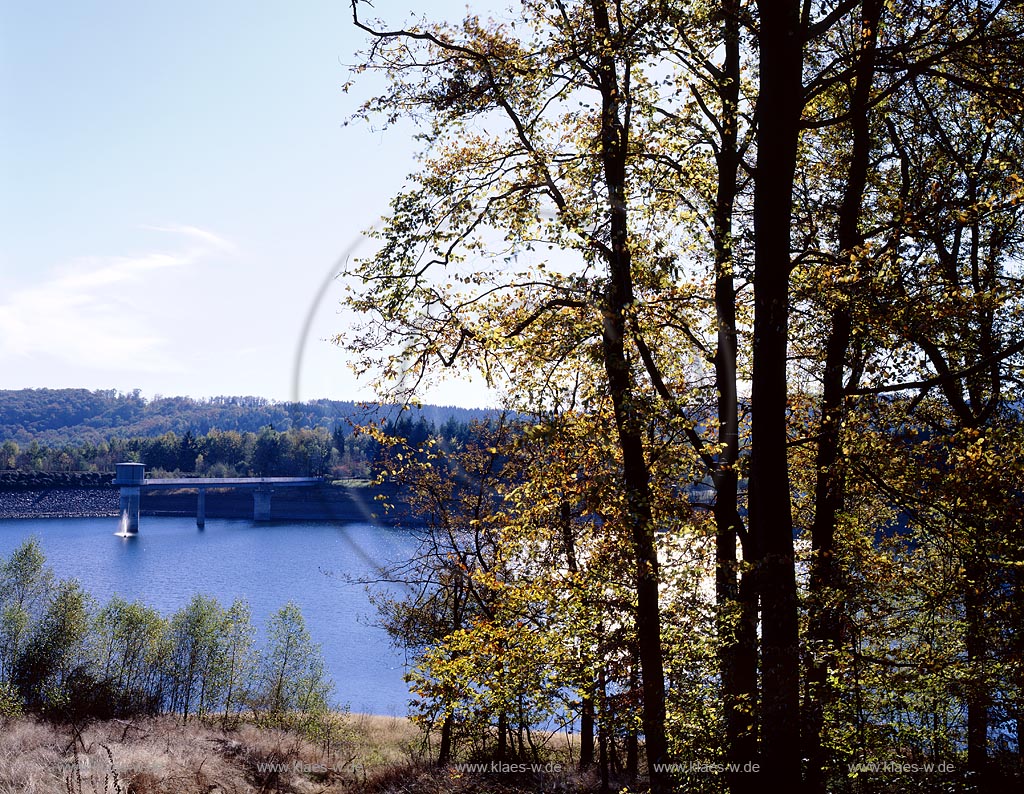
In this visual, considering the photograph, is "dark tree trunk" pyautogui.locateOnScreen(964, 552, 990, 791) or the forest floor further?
the forest floor

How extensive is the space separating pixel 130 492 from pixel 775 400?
336 ft

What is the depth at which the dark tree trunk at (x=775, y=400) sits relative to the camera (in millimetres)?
6363

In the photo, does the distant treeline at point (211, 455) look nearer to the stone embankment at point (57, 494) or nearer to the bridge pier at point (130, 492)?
the stone embankment at point (57, 494)

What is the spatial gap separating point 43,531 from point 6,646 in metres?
55.2

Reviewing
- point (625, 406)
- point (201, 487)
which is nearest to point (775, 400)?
point (625, 406)

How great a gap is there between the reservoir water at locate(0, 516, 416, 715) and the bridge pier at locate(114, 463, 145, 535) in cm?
204

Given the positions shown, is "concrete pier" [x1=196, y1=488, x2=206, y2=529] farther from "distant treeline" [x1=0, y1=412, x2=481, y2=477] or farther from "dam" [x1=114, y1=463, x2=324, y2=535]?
"distant treeline" [x1=0, y1=412, x2=481, y2=477]

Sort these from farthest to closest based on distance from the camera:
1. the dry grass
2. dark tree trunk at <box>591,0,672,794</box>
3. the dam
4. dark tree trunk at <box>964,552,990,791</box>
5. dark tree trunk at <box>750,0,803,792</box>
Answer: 1. the dam
2. the dry grass
3. dark tree trunk at <box>591,0,672,794</box>
4. dark tree trunk at <box>964,552,990,791</box>
5. dark tree trunk at <box>750,0,803,792</box>

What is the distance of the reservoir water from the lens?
42.3 meters

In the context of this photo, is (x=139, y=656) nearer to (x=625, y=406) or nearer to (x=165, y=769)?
(x=165, y=769)

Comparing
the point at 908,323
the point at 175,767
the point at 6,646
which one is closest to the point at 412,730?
the point at 175,767

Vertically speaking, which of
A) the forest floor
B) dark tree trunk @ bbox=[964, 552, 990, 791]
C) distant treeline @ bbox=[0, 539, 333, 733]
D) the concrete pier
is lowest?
distant treeline @ bbox=[0, 539, 333, 733]

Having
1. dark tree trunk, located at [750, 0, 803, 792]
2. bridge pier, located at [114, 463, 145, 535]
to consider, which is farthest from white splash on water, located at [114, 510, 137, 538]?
dark tree trunk, located at [750, 0, 803, 792]

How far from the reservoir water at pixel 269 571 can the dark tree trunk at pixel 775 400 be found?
25.8 metres
